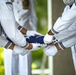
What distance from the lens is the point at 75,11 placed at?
1.60 metres

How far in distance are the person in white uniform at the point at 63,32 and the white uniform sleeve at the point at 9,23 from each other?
154 millimetres

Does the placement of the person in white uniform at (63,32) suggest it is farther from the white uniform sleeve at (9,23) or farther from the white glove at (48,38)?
the white uniform sleeve at (9,23)

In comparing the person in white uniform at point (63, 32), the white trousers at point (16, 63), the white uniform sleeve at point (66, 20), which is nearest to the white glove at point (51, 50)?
the person in white uniform at point (63, 32)

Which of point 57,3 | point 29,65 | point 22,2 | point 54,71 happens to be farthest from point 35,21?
point 54,71

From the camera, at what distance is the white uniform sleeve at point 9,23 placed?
5.23 ft

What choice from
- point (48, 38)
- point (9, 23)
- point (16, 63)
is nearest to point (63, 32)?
point (48, 38)

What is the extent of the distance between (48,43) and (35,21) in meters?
0.69

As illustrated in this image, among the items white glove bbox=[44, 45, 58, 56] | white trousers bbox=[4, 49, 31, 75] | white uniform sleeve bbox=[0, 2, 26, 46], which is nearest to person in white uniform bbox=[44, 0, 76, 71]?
white glove bbox=[44, 45, 58, 56]

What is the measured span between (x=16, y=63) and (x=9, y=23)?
77cm

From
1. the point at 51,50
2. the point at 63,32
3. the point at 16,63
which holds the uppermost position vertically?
the point at 63,32

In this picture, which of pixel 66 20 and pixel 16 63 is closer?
pixel 66 20

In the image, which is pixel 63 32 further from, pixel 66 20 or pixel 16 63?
pixel 16 63

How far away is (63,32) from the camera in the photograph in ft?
5.50

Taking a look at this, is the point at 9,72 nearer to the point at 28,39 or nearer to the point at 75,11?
the point at 28,39
